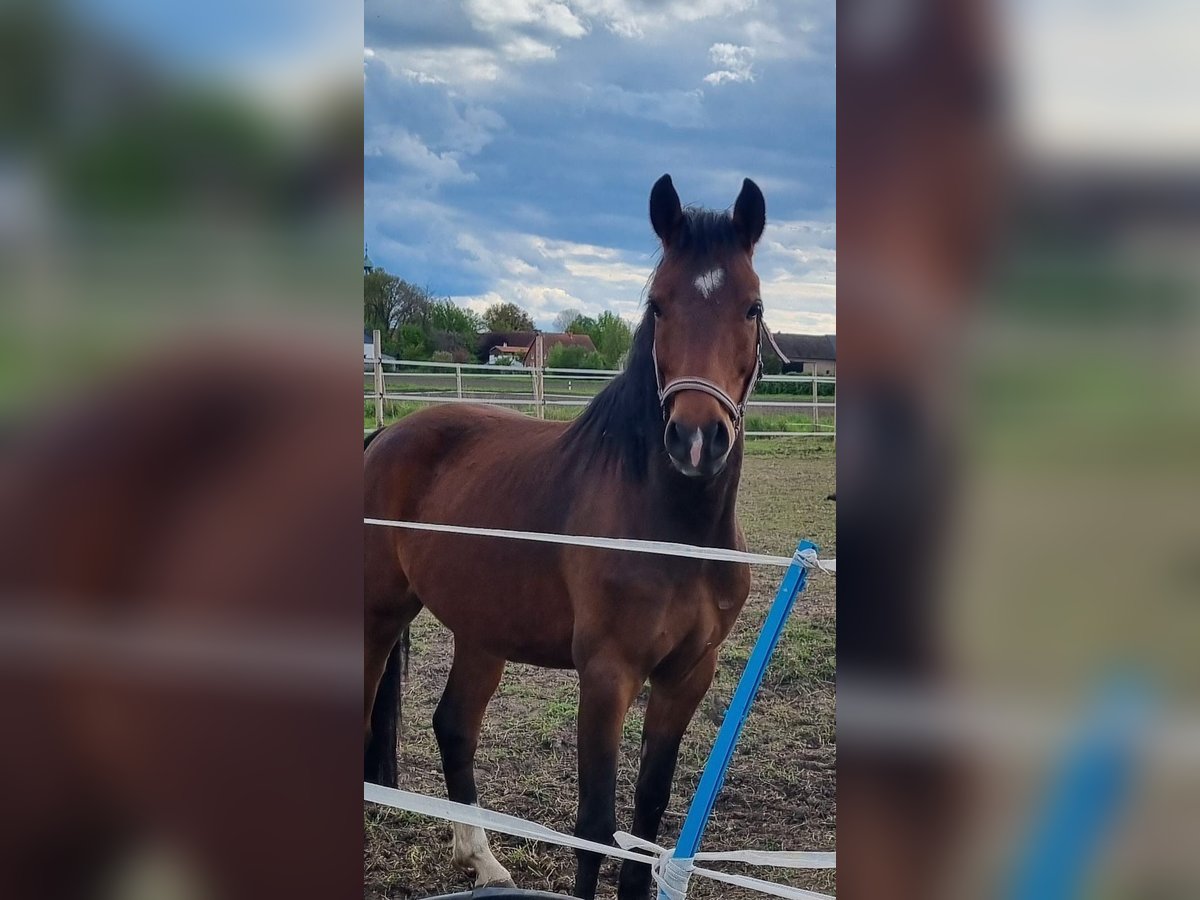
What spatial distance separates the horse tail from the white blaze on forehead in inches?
36.3

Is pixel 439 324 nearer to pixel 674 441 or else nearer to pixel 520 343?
pixel 520 343

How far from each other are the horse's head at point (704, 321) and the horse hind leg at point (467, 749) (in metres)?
0.58

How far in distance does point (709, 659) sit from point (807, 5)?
3.04 feet

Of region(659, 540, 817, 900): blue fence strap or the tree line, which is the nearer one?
region(659, 540, 817, 900): blue fence strap

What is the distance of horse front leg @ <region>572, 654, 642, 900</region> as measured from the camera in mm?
1406

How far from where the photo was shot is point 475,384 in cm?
146

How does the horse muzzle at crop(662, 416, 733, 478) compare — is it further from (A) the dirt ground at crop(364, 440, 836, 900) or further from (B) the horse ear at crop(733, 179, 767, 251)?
(B) the horse ear at crop(733, 179, 767, 251)

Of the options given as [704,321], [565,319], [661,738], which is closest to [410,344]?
[565,319]
